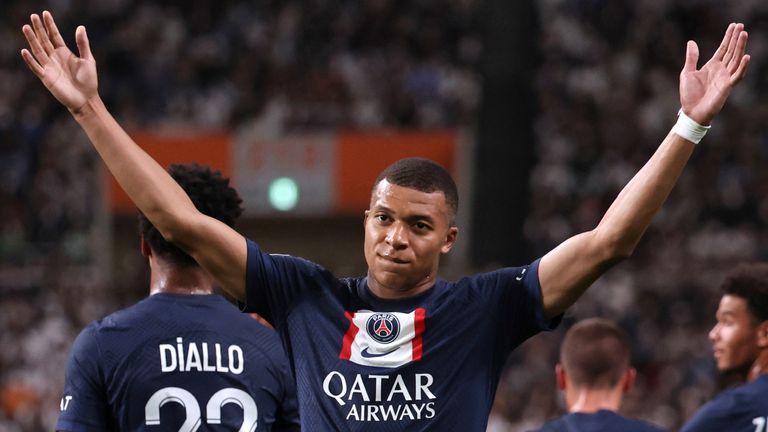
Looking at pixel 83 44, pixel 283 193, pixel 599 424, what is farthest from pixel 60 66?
pixel 283 193

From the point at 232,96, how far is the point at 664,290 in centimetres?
600

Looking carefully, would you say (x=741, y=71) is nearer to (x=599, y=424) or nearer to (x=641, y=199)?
(x=641, y=199)

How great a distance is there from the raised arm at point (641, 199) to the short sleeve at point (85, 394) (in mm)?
1424

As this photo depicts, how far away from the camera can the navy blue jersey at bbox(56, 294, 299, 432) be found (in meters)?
4.26

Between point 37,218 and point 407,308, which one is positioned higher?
point 37,218

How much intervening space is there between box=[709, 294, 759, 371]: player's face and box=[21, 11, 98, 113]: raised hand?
2556mm

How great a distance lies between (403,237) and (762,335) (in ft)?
5.94

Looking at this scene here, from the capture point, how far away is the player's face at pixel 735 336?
16.7ft

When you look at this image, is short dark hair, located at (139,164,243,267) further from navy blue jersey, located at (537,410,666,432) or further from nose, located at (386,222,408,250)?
navy blue jersey, located at (537,410,666,432)

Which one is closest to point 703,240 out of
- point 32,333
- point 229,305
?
point 32,333

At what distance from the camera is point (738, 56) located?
3852 millimetres

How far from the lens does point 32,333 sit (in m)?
12.9

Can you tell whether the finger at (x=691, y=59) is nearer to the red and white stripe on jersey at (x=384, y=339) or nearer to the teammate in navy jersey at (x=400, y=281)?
the teammate in navy jersey at (x=400, y=281)

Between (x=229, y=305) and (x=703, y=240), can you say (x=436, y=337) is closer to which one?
(x=229, y=305)
